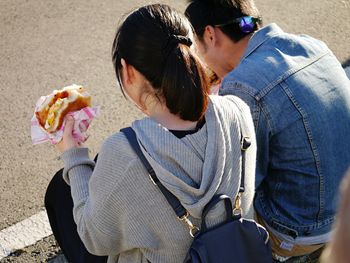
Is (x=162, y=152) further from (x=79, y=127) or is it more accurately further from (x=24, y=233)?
(x=24, y=233)

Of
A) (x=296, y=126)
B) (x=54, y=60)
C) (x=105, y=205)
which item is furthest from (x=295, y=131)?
(x=54, y=60)

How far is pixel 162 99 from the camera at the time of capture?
1.86 m

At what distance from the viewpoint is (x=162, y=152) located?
5.73ft

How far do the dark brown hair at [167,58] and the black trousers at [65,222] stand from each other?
0.75 meters

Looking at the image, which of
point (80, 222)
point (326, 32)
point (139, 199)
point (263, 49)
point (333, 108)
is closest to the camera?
point (139, 199)

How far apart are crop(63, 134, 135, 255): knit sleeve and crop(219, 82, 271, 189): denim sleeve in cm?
61

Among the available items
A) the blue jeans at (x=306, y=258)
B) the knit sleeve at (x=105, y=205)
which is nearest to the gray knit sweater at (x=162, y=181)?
the knit sleeve at (x=105, y=205)

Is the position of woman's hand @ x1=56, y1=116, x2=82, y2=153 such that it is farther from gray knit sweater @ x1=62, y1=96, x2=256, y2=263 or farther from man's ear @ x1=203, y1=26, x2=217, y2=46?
man's ear @ x1=203, y1=26, x2=217, y2=46

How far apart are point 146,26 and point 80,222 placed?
27.8 inches

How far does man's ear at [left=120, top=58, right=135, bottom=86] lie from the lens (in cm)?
188

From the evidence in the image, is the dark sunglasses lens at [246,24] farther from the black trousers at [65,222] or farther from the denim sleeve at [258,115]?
the black trousers at [65,222]

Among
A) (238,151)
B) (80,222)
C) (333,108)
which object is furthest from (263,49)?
(80,222)

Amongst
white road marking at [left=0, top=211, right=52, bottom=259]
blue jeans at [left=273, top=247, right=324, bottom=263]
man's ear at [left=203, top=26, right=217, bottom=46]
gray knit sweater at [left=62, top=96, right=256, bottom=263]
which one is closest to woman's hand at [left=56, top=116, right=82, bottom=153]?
gray knit sweater at [left=62, top=96, right=256, bottom=263]

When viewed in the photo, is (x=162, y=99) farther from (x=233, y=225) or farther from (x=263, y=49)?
(x=263, y=49)
